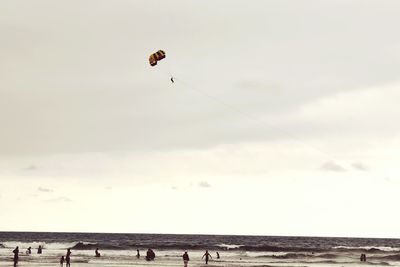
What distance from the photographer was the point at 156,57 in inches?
1683

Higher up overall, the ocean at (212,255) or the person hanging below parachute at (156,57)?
the person hanging below parachute at (156,57)

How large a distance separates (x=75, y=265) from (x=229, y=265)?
15069 mm

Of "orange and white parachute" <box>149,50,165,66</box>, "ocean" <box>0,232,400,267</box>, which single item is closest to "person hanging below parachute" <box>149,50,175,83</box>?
"orange and white parachute" <box>149,50,165,66</box>

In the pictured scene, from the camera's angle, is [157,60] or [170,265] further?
[170,265]

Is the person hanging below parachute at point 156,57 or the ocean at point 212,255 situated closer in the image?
the person hanging below parachute at point 156,57

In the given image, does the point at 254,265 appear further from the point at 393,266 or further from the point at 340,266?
the point at 393,266

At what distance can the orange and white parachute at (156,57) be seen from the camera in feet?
139

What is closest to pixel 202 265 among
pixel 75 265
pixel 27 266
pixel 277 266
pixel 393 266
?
pixel 277 266

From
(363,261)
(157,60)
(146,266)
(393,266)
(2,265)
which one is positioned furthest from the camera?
(363,261)

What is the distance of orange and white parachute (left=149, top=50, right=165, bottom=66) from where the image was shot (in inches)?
1670

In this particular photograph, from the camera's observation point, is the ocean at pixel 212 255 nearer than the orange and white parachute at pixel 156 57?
No

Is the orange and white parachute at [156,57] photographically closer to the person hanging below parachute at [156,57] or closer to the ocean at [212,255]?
the person hanging below parachute at [156,57]

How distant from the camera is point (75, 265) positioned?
5484 cm

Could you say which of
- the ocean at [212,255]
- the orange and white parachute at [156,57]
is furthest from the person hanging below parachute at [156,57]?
the ocean at [212,255]
